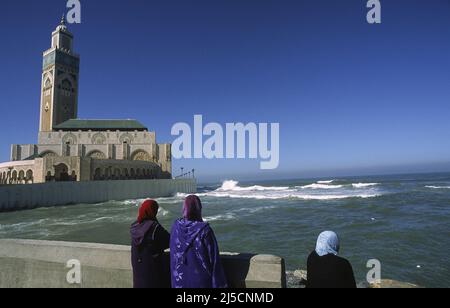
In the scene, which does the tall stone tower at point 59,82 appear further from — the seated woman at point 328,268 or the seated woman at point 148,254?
the seated woman at point 328,268

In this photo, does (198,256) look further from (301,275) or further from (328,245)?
(301,275)

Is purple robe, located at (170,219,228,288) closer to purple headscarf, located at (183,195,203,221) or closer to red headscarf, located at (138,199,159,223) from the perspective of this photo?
purple headscarf, located at (183,195,203,221)

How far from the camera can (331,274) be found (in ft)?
10.2

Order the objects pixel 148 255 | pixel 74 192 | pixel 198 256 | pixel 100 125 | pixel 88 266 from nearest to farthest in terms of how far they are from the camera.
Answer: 1. pixel 198 256
2. pixel 148 255
3. pixel 88 266
4. pixel 74 192
5. pixel 100 125

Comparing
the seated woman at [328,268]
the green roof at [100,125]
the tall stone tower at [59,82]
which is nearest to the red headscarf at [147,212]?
the seated woman at [328,268]

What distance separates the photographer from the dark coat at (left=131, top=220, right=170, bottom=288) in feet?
10.6

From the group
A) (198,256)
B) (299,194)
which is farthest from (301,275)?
(299,194)

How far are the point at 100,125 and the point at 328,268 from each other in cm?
6744

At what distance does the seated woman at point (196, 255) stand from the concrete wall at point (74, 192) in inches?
1435

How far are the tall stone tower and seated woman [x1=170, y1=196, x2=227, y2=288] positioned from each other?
240 ft
